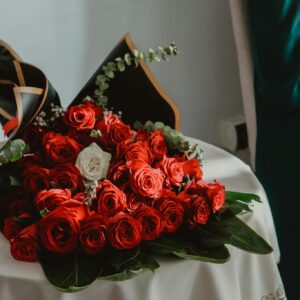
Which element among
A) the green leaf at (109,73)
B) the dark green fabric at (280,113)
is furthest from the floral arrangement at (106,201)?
the dark green fabric at (280,113)

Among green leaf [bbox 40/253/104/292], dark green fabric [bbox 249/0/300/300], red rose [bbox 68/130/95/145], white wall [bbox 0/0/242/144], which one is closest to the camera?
green leaf [bbox 40/253/104/292]

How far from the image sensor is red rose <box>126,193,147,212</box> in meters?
0.99

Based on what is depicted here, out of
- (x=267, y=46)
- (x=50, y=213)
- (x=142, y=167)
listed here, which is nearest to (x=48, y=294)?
(x=50, y=213)

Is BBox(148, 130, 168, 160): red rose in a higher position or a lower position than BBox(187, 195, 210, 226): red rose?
higher

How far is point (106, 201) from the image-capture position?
0.97m

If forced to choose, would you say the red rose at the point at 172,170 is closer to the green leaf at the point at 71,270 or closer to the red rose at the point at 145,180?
the red rose at the point at 145,180

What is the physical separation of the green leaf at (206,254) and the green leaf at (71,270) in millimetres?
133

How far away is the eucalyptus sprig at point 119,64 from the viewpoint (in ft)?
3.80

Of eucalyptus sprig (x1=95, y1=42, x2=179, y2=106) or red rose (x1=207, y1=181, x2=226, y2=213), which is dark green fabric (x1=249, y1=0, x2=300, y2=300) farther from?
red rose (x1=207, y1=181, x2=226, y2=213)

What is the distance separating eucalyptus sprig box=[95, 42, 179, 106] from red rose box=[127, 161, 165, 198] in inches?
9.1

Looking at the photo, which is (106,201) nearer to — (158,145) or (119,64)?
(158,145)

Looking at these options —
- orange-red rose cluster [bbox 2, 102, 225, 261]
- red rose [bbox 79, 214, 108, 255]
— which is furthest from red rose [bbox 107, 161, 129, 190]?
red rose [bbox 79, 214, 108, 255]

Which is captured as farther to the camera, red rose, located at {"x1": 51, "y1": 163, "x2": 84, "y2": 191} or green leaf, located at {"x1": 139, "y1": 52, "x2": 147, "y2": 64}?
green leaf, located at {"x1": 139, "y1": 52, "x2": 147, "y2": 64}

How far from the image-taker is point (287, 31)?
164 centimetres
